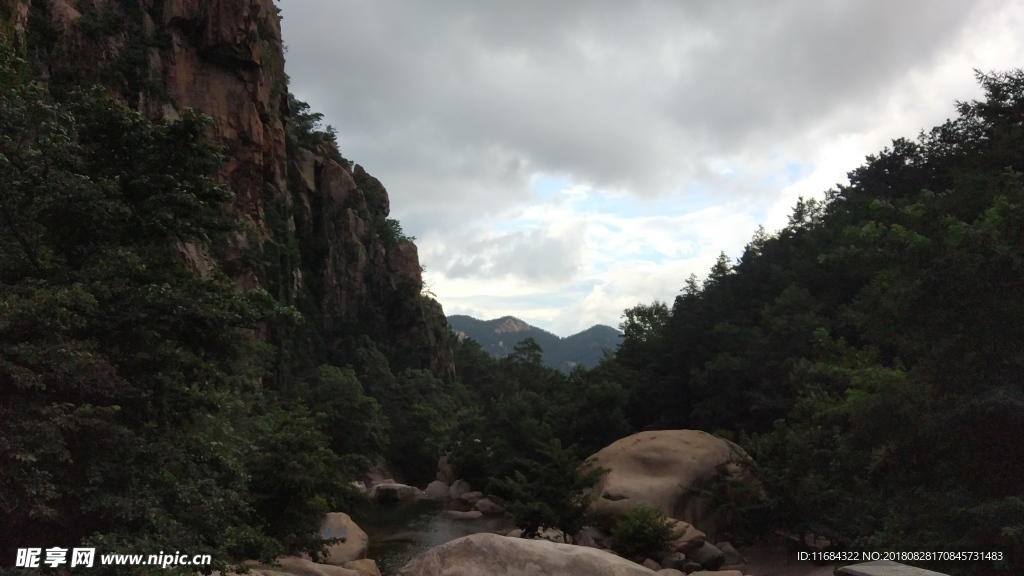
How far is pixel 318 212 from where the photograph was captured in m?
54.8

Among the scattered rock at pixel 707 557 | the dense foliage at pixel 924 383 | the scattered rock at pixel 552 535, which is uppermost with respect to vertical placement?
the dense foliage at pixel 924 383

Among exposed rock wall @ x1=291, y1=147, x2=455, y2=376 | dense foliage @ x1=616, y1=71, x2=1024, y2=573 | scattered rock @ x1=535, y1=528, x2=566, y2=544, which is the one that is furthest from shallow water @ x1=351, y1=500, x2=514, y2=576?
exposed rock wall @ x1=291, y1=147, x2=455, y2=376

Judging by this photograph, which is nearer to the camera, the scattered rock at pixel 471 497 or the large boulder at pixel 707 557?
the large boulder at pixel 707 557

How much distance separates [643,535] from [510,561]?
11082 mm

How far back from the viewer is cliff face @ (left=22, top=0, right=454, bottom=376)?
98.4 ft

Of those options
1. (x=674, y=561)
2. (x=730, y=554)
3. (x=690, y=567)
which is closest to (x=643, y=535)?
(x=674, y=561)

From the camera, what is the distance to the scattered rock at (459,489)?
120 ft

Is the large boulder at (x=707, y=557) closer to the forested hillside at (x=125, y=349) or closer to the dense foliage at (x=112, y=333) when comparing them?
the forested hillside at (x=125, y=349)

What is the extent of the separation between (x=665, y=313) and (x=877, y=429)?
3641 cm

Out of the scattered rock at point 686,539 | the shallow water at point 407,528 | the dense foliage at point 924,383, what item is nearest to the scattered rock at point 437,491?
the shallow water at point 407,528

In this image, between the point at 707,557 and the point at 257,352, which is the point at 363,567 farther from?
the point at 707,557

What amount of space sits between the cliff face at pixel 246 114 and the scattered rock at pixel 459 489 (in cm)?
1530

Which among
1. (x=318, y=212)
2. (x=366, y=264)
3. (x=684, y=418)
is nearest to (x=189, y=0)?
(x=318, y=212)

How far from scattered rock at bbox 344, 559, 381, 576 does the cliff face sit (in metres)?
10.5
